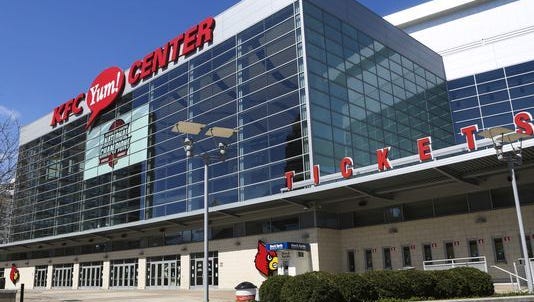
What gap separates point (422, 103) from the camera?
4406cm

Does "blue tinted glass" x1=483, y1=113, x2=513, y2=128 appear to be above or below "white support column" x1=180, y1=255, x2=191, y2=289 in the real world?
above

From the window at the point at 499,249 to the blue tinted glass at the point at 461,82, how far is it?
81.0 feet

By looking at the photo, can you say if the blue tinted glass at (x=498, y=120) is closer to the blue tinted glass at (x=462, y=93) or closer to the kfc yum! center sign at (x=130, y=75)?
the blue tinted glass at (x=462, y=93)

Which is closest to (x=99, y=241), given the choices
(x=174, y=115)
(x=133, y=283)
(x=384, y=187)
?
(x=133, y=283)

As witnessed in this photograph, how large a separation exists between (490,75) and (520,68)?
8.57 ft

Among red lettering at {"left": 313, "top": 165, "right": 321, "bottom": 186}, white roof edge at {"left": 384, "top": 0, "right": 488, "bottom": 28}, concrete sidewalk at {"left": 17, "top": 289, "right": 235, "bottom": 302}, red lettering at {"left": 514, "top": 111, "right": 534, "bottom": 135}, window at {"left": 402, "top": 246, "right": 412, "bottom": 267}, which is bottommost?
concrete sidewalk at {"left": 17, "top": 289, "right": 235, "bottom": 302}

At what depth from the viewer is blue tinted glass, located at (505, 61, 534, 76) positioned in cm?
4550

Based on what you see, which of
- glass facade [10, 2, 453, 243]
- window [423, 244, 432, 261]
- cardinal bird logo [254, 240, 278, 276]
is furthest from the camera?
glass facade [10, 2, 453, 243]

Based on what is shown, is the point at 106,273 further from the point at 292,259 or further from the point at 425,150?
the point at 425,150

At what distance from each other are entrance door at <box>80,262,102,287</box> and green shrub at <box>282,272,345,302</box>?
123ft

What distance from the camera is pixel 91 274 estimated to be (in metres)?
50.9

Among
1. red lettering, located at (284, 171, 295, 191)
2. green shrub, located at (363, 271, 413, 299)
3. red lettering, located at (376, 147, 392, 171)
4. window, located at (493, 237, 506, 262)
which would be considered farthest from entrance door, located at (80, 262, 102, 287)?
green shrub, located at (363, 271, 413, 299)

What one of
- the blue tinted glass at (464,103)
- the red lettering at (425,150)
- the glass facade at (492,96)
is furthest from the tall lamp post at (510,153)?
the blue tinted glass at (464,103)

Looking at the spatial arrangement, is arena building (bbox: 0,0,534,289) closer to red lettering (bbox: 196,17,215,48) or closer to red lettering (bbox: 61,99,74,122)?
red lettering (bbox: 196,17,215,48)
